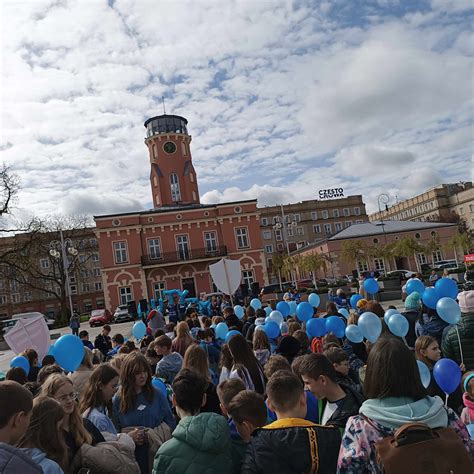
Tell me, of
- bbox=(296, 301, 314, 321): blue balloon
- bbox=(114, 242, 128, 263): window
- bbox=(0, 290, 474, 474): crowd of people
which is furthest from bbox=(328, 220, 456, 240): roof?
bbox=(0, 290, 474, 474): crowd of people

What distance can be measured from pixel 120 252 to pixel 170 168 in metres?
12.9

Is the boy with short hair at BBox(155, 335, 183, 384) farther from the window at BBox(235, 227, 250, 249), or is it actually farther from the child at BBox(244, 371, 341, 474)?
the window at BBox(235, 227, 250, 249)

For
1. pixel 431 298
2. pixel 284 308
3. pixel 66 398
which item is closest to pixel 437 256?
pixel 284 308

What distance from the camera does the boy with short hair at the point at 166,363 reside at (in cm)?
591

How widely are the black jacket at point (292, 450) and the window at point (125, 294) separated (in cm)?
4087

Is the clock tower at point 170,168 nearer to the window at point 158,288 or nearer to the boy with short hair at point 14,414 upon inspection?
the window at point 158,288

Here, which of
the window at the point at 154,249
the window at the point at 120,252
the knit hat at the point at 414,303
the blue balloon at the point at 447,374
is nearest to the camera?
the blue balloon at the point at 447,374

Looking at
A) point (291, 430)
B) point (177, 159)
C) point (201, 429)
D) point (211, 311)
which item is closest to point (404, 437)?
point (291, 430)

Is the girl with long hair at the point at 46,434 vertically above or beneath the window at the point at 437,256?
beneath

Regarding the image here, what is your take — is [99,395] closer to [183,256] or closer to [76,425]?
[76,425]

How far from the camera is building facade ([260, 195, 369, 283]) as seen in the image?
260ft

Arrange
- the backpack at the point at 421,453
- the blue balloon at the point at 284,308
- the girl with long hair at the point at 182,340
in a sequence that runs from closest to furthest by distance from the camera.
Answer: the backpack at the point at 421,453 < the girl with long hair at the point at 182,340 < the blue balloon at the point at 284,308

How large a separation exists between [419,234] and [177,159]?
2835 centimetres

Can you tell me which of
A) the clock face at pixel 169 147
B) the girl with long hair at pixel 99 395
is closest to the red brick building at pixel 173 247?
the clock face at pixel 169 147
